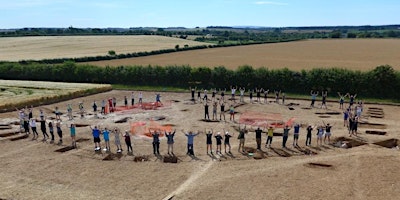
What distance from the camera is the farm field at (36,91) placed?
37.6 metres

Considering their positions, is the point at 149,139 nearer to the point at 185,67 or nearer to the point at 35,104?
the point at 35,104

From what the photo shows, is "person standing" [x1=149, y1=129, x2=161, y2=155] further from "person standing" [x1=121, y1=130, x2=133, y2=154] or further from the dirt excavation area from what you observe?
"person standing" [x1=121, y1=130, x2=133, y2=154]

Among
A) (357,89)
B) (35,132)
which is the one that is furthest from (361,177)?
(357,89)

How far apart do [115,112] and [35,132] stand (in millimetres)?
8204

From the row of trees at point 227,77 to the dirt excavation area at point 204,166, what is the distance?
12.0 metres

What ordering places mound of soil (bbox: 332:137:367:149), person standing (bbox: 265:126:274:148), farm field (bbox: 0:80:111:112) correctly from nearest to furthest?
person standing (bbox: 265:126:274:148), mound of soil (bbox: 332:137:367:149), farm field (bbox: 0:80:111:112)

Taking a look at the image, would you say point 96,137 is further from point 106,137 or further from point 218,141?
point 218,141

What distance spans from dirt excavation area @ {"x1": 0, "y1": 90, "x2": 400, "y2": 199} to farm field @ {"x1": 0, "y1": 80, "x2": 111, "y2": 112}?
7.59 m

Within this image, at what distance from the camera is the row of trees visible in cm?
4106

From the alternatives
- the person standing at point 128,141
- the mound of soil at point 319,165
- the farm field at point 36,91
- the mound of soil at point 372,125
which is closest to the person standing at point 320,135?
the mound of soil at point 319,165

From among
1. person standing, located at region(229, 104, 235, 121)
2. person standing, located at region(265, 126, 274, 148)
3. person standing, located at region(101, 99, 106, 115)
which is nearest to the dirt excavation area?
person standing, located at region(265, 126, 274, 148)

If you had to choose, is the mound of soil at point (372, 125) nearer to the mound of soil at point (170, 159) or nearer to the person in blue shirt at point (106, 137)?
the mound of soil at point (170, 159)

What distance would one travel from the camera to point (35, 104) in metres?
37.5

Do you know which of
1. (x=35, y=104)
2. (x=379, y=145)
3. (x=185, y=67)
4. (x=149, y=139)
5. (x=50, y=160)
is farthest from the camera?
(x=185, y=67)
